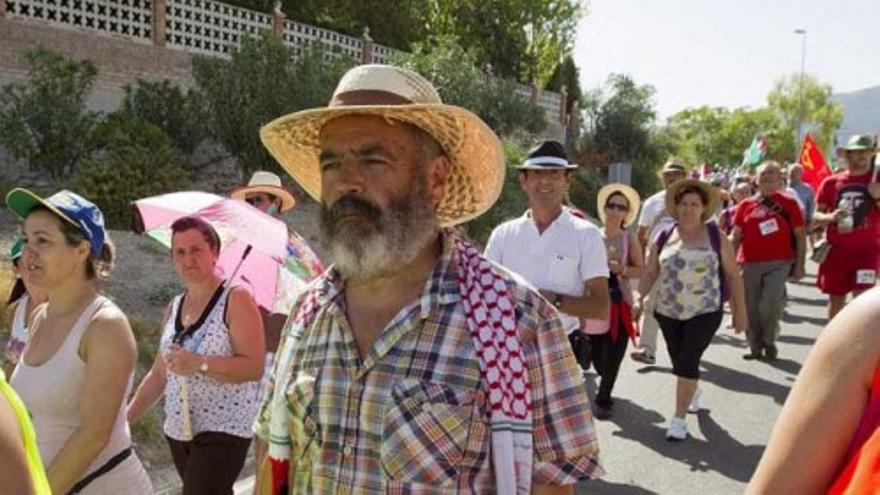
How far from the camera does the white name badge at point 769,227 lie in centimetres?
757

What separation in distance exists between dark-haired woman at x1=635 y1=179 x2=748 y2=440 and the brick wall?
1230cm

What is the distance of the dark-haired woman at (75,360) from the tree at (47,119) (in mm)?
9976

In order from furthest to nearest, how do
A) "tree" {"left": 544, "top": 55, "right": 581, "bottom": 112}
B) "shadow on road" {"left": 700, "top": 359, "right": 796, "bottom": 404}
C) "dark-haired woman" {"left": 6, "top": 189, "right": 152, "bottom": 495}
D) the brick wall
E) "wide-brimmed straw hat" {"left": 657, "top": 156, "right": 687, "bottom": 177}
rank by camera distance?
"tree" {"left": 544, "top": 55, "right": 581, "bottom": 112}
the brick wall
"wide-brimmed straw hat" {"left": 657, "top": 156, "right": 687, "bottom": 177}
"shadow on road" {"left": 700, "top": 359, "right": 796, "bottom": 404}
"dark-haired woman" {"left": 6, "top": 189, "right": 152, "bottom": 495}

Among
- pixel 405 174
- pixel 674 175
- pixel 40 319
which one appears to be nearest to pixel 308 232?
pixel 674 175

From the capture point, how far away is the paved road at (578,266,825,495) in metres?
4.77

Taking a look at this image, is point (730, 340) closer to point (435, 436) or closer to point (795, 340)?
point (795, 340)

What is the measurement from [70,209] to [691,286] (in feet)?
13.3

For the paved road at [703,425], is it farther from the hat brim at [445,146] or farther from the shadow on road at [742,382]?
the hat brim at [445,146]

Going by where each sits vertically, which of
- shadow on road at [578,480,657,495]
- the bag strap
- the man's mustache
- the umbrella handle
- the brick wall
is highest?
the brick wall

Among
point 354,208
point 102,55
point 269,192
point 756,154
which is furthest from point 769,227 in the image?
point 102,55

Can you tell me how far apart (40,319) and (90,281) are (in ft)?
0.88

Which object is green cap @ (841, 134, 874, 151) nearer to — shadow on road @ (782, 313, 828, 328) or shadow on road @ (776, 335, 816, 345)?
shadow on road @ (776, 335, 816, 345)

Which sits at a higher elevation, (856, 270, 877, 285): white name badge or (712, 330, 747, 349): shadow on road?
(856, 270, 877, 285): white name badge

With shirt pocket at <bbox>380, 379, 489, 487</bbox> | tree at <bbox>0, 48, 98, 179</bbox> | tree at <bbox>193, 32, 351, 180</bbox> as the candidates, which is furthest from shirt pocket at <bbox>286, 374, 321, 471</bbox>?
tree at <bbox>193, 32, 351, 180</bbox>
